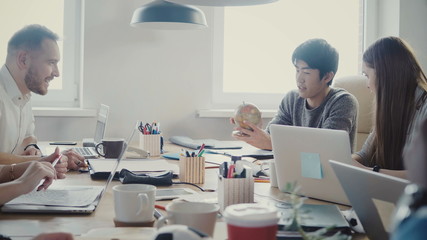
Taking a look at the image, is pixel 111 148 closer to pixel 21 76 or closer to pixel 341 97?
pixel 21 76

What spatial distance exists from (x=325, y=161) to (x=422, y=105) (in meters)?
0.58

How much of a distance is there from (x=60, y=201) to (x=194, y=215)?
0.54 meters

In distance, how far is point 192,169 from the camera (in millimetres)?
1708

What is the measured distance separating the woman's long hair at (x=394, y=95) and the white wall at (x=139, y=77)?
1717 millimetres

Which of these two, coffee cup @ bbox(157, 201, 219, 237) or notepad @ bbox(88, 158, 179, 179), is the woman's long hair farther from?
coffee cup @ bbox(157, 201, 219, 237)

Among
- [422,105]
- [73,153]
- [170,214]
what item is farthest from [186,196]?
Result: [422,105]

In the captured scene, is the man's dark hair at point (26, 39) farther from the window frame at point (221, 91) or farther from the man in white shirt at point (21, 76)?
the window frame at point (221, 91)

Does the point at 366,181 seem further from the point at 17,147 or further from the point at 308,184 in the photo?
the point at 17,147

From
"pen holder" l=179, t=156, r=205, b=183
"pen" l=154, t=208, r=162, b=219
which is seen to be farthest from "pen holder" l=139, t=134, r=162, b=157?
"pen" l=154, t=208, r=162, b=219

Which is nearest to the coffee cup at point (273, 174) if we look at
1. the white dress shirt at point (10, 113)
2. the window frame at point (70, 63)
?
the white dress shirt at point (10, 113)

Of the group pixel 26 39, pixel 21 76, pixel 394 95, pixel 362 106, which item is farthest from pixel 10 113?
pixel 362 106

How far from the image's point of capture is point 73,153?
1956 mm

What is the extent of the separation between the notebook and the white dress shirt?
889 millimetres

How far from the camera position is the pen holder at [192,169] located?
171 centimetres
